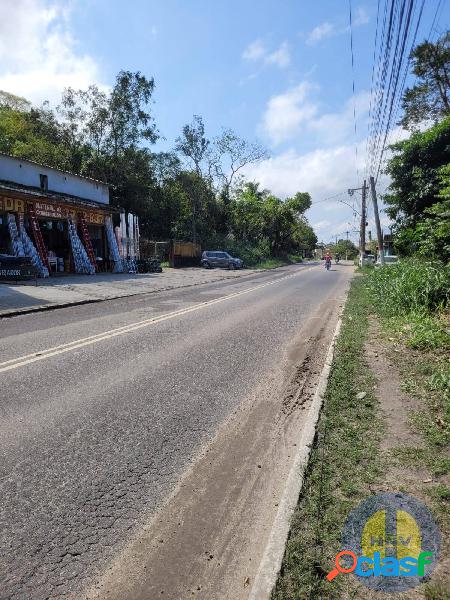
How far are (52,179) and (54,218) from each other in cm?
570

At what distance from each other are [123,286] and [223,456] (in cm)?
1647

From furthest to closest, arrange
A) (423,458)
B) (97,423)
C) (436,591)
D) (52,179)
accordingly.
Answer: (52,179) < (97,423) < (423,458) < (436,591)

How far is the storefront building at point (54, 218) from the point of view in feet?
70.3

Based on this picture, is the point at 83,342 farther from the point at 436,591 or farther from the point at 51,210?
the point at 51,210

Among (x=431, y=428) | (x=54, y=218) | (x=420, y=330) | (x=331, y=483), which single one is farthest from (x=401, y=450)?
(x=54, y=218)

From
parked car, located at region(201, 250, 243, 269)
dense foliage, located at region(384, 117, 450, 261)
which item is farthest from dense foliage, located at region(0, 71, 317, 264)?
dense foliage, located at region(384, 117, 450, 261)

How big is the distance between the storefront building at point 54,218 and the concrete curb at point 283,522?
2033 cm

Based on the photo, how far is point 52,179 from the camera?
28.4 metres

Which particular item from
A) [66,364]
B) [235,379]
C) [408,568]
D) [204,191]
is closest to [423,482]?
[408,568]

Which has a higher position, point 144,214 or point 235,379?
point 144,214

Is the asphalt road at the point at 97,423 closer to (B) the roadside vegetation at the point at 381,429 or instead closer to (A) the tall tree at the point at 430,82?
(B) the roadside vegetation at the point at 381,429

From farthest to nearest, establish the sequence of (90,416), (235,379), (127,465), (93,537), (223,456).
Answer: (235,379) < (90,416) < (223,456) < (127,465) < (93,537)

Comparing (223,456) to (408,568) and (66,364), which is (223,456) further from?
(66,364)

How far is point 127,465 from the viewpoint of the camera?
350 centimetres
